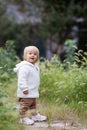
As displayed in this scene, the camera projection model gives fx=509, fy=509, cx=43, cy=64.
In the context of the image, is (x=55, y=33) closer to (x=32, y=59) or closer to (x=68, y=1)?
(x=68, y=1)

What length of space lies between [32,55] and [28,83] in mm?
433

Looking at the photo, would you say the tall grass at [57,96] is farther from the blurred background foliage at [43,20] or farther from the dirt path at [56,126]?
the blurred background foliage at [43,20]

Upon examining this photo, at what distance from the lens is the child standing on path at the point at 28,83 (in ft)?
23.9

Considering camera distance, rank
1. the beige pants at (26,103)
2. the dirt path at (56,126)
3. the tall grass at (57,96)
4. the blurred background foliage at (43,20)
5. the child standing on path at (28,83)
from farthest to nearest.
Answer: the blurred background foliage at (43,20) < the beige pants at (26,103) < the child standing on path at (28,83) < the dirt path at (56,126) < the tall grass at (57,96)

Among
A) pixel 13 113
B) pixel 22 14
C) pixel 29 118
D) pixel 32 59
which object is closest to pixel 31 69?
pixel 32 59

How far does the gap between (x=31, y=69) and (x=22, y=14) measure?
1938 centimetres

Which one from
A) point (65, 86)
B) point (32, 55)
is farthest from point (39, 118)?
point (65, 86)

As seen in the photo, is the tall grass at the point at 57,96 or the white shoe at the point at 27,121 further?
the white shoe at the point at 27,121

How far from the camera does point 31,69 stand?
7.42 meters

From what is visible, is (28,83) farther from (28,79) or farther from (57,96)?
(57,96)

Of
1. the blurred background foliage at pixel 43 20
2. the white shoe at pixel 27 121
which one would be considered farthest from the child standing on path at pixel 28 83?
the blurred background foliage at pixel 43 20

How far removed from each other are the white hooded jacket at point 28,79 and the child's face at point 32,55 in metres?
0.07

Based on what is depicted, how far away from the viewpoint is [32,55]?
24.6ft

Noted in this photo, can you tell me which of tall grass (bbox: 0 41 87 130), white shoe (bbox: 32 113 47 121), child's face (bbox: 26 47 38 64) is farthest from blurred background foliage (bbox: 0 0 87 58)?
white shoe (bbox: 32 113 47 121)
